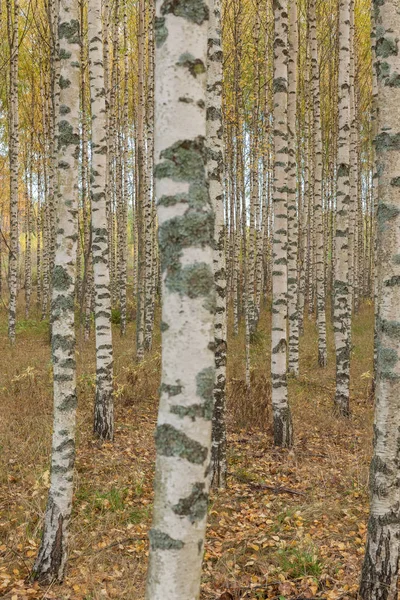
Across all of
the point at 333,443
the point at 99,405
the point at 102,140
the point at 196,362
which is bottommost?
the point at 333,443

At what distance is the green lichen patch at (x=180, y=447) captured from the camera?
1.72 m

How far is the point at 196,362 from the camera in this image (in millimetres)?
1738

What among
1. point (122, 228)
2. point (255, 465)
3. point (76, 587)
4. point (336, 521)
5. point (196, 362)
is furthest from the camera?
point (122, 228)

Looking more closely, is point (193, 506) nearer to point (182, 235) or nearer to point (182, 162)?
point (182, 235)

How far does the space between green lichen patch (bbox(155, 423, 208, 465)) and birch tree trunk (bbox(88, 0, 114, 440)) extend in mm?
5348

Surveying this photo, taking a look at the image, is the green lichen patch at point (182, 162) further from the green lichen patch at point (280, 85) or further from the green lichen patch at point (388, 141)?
the green lichen patch at point (280, 85)

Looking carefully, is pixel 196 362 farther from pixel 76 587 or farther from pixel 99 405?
pixel 99 405

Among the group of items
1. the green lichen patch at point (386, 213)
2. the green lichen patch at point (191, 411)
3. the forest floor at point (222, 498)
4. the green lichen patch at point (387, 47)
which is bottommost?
the forest floor at point (222, 498)

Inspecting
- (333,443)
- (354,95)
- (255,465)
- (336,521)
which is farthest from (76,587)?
(354,95)

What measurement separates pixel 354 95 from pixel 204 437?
48.7 feet

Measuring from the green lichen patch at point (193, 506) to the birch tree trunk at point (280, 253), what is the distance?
5.27 m

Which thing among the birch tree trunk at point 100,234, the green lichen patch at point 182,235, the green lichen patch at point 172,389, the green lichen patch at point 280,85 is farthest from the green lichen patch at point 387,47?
the birch tree trunk at point 100,234

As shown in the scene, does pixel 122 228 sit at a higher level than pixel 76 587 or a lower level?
higher

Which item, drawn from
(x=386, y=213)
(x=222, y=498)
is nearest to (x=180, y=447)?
(x=386, y=213)
